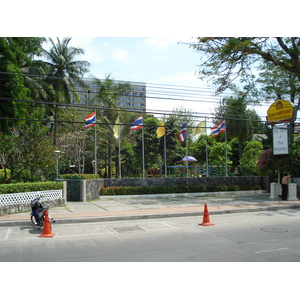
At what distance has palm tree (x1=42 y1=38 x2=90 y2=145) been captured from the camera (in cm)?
3450

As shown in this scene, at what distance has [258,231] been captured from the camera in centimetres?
1031

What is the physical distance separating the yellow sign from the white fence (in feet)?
47.8

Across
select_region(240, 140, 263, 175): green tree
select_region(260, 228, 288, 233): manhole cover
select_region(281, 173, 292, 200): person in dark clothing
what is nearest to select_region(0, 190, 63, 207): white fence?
select_region(260, 228, 288, 233): manhole cover

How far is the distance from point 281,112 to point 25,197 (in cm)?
1653

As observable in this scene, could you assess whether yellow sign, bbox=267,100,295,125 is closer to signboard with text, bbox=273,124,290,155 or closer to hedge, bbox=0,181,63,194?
signboard with text, bbox=273,124,290,155

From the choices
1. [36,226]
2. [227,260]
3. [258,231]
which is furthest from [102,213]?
[227,260]

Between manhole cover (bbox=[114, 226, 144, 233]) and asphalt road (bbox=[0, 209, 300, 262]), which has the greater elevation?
asphalt road (bbox=[0, 209, 300, 262])

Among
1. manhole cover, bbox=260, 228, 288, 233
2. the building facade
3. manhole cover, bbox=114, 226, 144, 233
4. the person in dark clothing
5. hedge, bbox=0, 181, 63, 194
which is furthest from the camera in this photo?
the building facade

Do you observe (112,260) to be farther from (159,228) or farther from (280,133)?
(280,133)

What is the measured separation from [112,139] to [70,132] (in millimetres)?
5052

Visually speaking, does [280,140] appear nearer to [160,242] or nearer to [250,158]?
[160,242]

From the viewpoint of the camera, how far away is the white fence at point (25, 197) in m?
14.2

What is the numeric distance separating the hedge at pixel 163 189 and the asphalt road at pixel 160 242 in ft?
30.1

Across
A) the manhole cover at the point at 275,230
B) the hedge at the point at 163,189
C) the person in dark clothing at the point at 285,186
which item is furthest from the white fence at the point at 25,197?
the person in dark clothing at the point at 285,186
